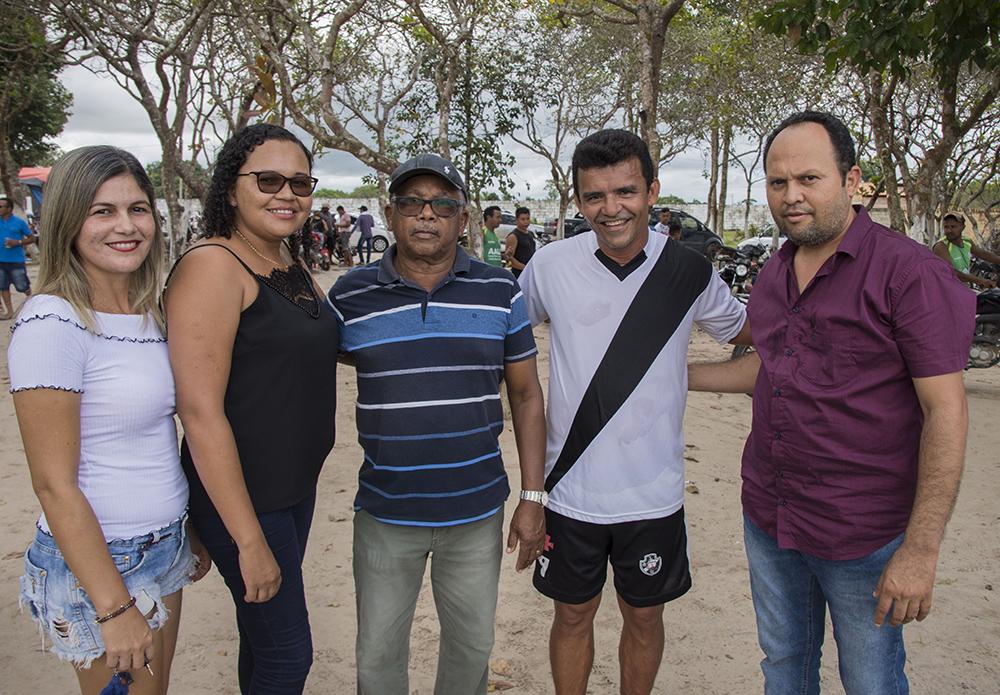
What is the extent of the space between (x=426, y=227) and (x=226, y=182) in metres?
0.63

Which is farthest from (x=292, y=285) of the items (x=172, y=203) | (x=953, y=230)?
(x=172, y=203)

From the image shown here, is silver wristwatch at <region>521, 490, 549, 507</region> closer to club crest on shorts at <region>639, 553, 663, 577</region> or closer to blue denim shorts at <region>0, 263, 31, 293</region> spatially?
club crest on shorts at <region>639, 553, 663, 577</region>

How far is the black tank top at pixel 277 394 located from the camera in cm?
209

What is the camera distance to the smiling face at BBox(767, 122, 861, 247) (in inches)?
85.9

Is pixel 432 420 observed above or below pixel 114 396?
below

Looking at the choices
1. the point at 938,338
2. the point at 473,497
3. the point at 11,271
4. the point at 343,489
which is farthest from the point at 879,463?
the point at 11,271

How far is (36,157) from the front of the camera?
27.9 meters

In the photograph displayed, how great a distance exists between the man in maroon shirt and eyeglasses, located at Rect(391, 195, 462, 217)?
3.33 feet

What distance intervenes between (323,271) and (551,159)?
25.7ft

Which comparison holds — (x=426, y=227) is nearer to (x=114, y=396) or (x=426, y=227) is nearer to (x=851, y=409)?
(x=114, y=396)

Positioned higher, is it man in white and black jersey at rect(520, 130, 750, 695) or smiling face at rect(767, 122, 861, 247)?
smiling face at rect(767, 122, 861, 247)

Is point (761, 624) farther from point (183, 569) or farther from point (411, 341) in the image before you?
point (183, 569)

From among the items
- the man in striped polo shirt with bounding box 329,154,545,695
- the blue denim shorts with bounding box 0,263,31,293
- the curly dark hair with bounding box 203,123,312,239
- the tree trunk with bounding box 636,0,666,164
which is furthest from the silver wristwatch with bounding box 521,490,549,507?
the blue denim shorts with bounding box 0,263,31,293

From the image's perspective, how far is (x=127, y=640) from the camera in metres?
1.90
